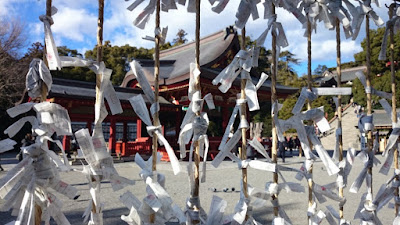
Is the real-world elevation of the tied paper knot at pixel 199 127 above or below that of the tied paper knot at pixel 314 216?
above

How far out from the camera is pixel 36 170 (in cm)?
76

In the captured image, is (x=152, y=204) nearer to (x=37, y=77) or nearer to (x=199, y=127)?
(x=199, y=127)

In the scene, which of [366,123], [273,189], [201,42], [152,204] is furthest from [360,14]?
[201,42]

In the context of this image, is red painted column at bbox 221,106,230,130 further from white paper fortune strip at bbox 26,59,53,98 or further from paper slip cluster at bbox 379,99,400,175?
white paper fortune strip at bbox 26,59,53,98

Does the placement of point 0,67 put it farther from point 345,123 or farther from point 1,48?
point 345,123

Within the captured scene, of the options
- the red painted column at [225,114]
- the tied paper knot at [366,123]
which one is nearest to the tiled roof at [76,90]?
the red painted column at [225,114]

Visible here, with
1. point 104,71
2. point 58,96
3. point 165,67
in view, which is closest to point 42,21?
point 104,71

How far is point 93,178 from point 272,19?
0.74 m

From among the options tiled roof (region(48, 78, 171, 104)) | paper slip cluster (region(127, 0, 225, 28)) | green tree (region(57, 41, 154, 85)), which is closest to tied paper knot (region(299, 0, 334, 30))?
paper slip cluster (region(127, 0, 225, 28))

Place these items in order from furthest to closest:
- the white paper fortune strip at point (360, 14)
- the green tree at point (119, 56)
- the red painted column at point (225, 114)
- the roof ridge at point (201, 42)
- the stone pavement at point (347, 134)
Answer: the green tree at point (119, 56)
the stone pavement at point (347, 134)
the roof ridge at point (201, 42)
the red painted column at point (225, 114)
the white paper fortune strip at point (360, 14)

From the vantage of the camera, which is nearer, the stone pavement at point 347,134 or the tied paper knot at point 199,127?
the tied paper knot at point 199,127

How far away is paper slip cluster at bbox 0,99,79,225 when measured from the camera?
29.1 inches

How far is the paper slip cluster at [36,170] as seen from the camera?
738 mm

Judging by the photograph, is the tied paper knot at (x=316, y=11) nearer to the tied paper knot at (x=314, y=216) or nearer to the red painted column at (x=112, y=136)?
the tied paper knot at (x=314, y=216)
